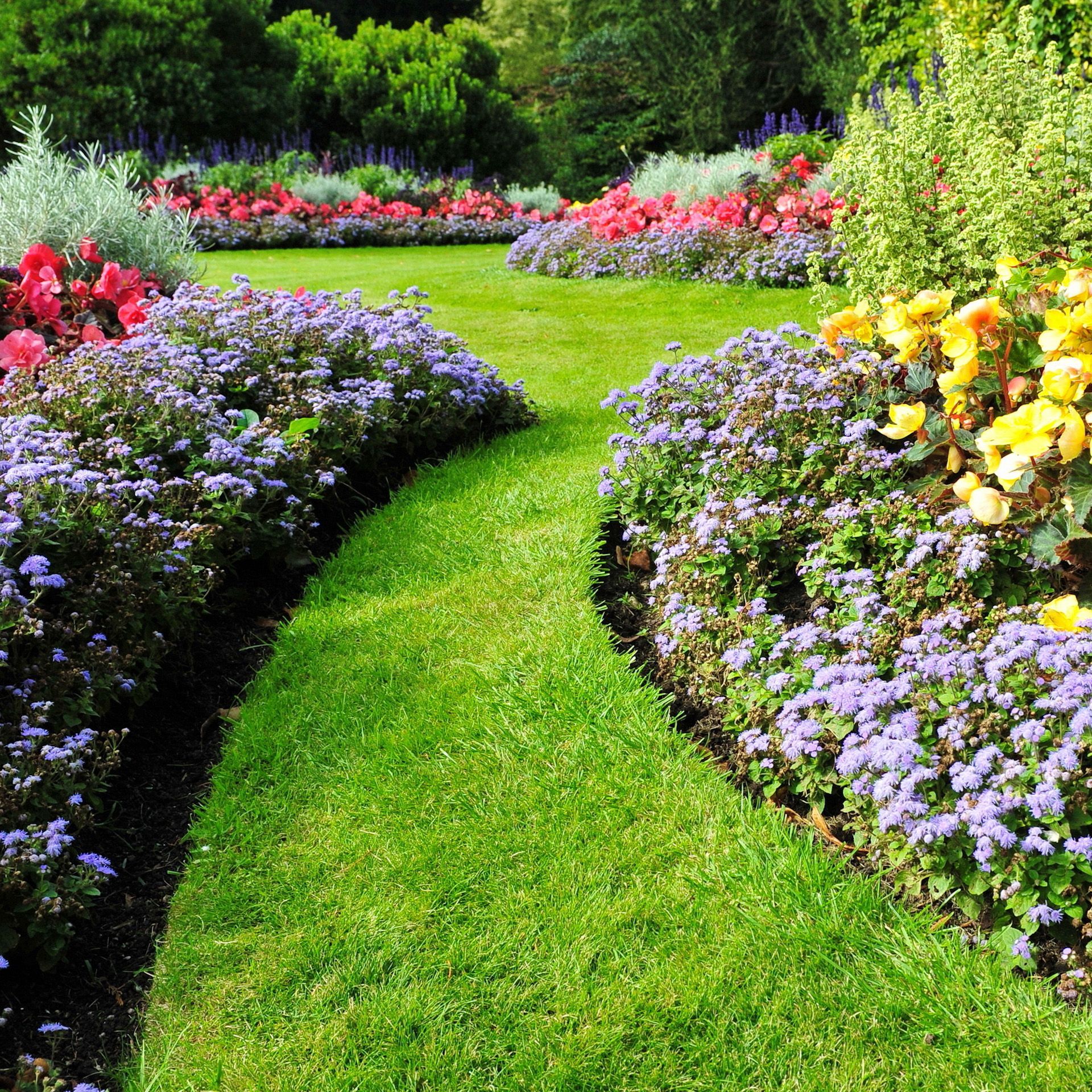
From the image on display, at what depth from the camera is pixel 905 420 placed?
2.95 metres

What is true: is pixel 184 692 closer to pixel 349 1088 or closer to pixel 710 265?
pixel 349 1088

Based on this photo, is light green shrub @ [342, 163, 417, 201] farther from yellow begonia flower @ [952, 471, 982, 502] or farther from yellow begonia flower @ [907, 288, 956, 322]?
yellow begonia flower @ [952, 471, 982, 502]

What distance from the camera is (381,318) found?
5102mm

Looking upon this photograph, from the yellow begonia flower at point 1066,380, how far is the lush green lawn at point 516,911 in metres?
1.25

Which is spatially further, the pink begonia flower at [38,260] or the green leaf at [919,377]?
the pink begonia flower at [38,260]

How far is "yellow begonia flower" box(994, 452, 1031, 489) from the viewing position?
2.51m

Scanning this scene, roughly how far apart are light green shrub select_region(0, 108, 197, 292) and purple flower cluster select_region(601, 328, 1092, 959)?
352cm

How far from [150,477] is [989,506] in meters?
2.64

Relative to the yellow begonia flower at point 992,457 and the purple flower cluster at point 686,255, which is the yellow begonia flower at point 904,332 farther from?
the purple flower cluster at point 686,255

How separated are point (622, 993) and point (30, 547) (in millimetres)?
1992

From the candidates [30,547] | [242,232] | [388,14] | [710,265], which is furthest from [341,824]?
[388,14]

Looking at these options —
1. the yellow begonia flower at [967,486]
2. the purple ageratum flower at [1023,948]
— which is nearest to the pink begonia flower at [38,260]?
the yellow begonia flower at [967,486]

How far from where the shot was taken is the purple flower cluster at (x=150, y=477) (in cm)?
233

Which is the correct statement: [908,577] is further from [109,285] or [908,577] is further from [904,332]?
[109,285]
